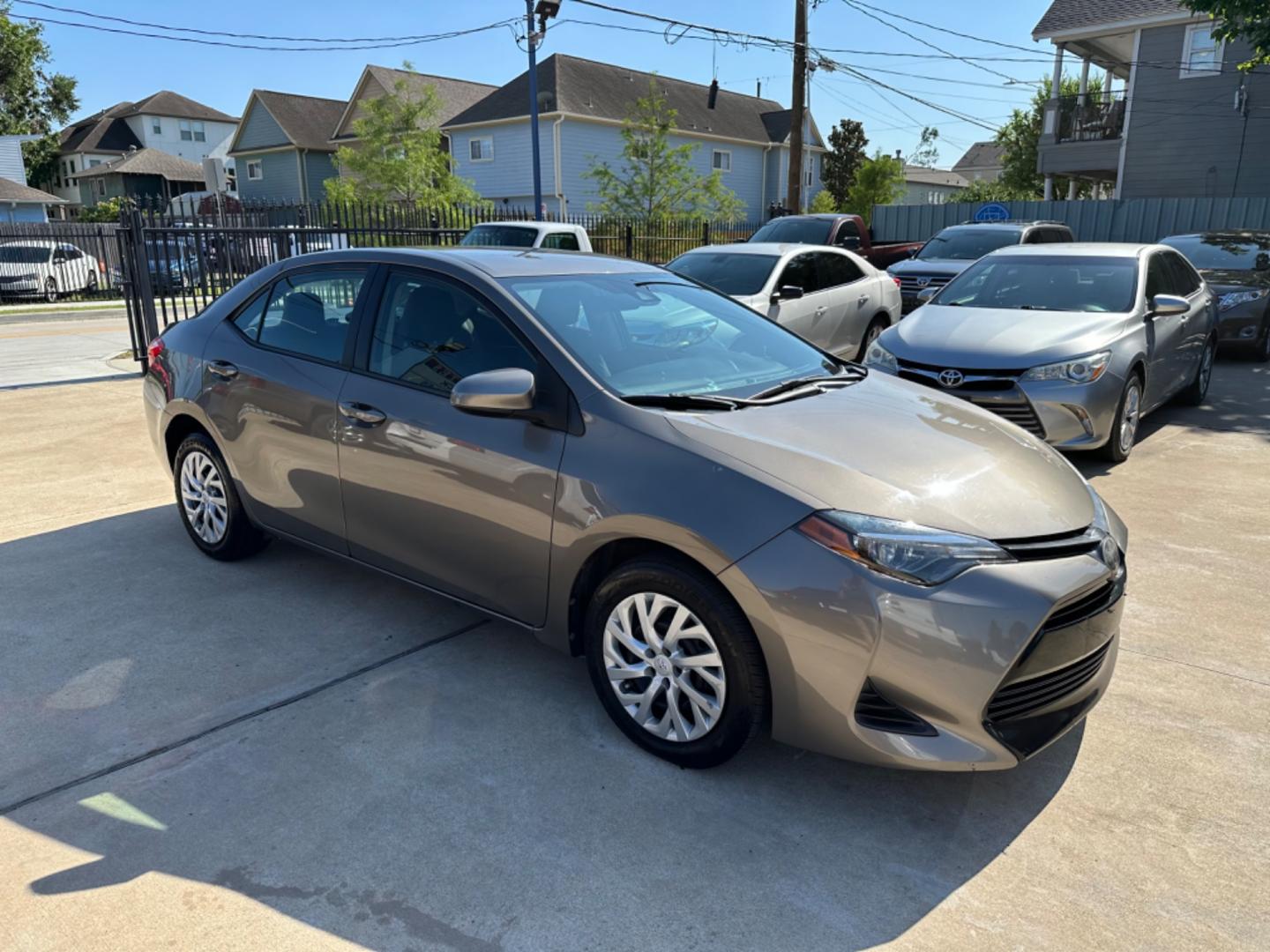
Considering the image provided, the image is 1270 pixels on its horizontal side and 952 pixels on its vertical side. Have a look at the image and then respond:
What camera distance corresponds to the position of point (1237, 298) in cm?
1157

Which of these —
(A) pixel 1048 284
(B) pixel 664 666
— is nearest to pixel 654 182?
(A) pixel 1048 284

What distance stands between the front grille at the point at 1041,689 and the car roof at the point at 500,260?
2410 mm

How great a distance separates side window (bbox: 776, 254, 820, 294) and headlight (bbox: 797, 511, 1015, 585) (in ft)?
22.9

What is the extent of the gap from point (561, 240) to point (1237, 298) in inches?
Result: 368

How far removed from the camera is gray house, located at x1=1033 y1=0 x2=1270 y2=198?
22.1 meters

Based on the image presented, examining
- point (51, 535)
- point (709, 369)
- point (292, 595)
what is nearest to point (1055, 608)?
point (709, 369)

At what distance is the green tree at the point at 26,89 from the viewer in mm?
47094

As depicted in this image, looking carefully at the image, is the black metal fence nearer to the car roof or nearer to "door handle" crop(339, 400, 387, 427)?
the car roof

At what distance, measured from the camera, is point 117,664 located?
3791mm

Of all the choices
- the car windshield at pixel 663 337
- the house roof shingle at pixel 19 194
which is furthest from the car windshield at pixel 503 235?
the house roof shingle at pixel 19 194

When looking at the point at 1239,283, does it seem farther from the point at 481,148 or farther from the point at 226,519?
the point at 481,148

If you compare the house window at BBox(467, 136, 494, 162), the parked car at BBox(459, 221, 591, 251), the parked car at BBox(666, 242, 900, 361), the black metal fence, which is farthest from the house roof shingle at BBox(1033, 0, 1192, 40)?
the house window at BBox(467, 136, 494, 162)

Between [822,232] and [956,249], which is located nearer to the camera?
[956,249]

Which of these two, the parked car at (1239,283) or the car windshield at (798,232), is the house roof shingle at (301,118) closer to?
the car windshield at (798,232)
